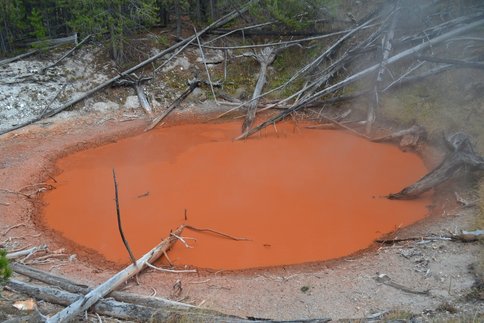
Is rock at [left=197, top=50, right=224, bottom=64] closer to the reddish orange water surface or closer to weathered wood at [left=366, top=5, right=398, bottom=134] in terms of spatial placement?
the reddish orange water surface

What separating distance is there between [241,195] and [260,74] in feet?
20.2

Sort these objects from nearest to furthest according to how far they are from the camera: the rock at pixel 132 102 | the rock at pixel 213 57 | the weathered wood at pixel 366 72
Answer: the weathered wood at pixel 366 72 → the rock at pixel 132 102 → the rock at pixel 213 57

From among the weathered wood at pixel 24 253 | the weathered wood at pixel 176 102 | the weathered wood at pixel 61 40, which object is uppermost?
the weathered wood at pixel 61 40

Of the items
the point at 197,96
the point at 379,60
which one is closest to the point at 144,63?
the point at 197,96

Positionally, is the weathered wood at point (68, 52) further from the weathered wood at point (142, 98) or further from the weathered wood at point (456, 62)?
the weathered wood at point (456, 62)

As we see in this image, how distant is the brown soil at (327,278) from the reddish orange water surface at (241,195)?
1.02 ft

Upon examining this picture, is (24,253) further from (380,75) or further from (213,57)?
(213,57)

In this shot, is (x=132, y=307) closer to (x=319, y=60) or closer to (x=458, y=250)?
(x=458, y=250)

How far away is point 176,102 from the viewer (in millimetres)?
13547

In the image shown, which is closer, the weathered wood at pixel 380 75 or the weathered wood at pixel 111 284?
the weathered wood at pixel 111 284

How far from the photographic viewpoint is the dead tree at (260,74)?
1245 centimetres

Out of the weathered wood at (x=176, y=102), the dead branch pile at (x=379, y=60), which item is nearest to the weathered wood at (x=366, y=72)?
the dead branch pile at (x=379, y=60)

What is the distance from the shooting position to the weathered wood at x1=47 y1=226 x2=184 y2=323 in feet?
17.2

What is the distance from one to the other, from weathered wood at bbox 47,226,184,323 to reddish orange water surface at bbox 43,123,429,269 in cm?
26
